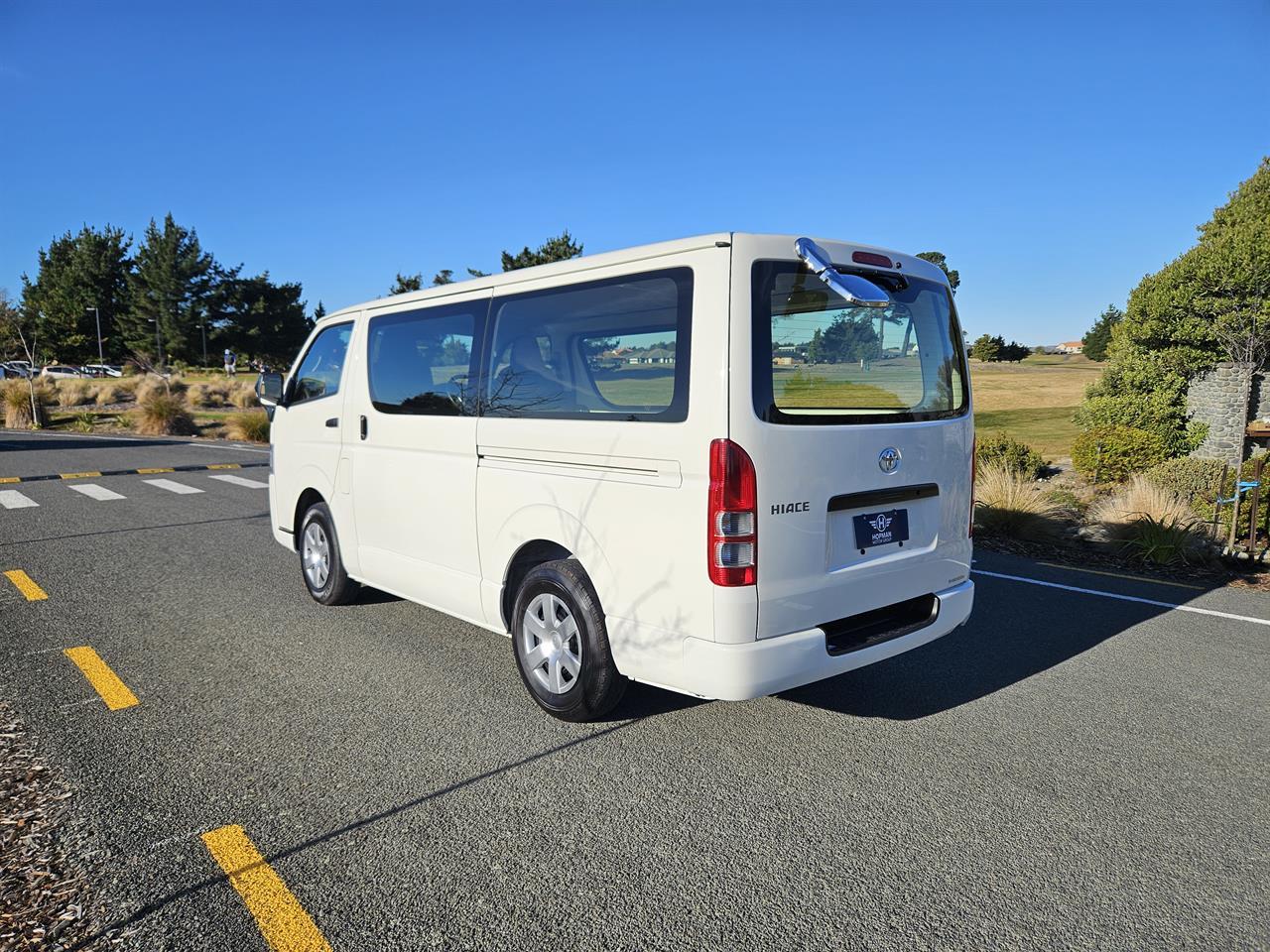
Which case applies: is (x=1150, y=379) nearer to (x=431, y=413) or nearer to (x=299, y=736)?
(x=431, y=413)

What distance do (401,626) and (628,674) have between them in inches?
95.9

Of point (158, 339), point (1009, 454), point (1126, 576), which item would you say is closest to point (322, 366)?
point (1126, 576)

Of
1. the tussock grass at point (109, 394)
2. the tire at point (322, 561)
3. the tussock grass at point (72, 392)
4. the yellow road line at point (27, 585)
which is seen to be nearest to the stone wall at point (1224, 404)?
A: the tire at point (322, 561)

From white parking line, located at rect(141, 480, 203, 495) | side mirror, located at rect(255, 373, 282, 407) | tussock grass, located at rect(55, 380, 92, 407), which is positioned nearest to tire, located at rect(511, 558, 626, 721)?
side mirror, located at rect(255, 373, 282, 407)

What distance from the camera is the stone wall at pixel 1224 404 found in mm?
15430

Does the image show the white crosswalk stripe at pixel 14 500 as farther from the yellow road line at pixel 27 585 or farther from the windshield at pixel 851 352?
the windshield at pixel 851 352

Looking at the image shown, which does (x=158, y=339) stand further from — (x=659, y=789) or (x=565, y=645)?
(x=659, y=789)

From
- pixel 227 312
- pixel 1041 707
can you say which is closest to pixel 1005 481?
pixel 1041 707

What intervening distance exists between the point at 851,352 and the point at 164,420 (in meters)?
25.0

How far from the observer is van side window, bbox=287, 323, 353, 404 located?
5734 millimetres

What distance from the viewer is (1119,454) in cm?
1508

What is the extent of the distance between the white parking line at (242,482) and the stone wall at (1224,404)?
1703cm

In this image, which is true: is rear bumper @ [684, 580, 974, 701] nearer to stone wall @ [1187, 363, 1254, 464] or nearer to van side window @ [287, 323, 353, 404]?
van side window @ [287, 323, 353, 404]

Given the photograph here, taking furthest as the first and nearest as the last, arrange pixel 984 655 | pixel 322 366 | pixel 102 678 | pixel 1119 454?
pixel 1119 454, pixel 322 366, pixel 984 655, pixel 102 678
